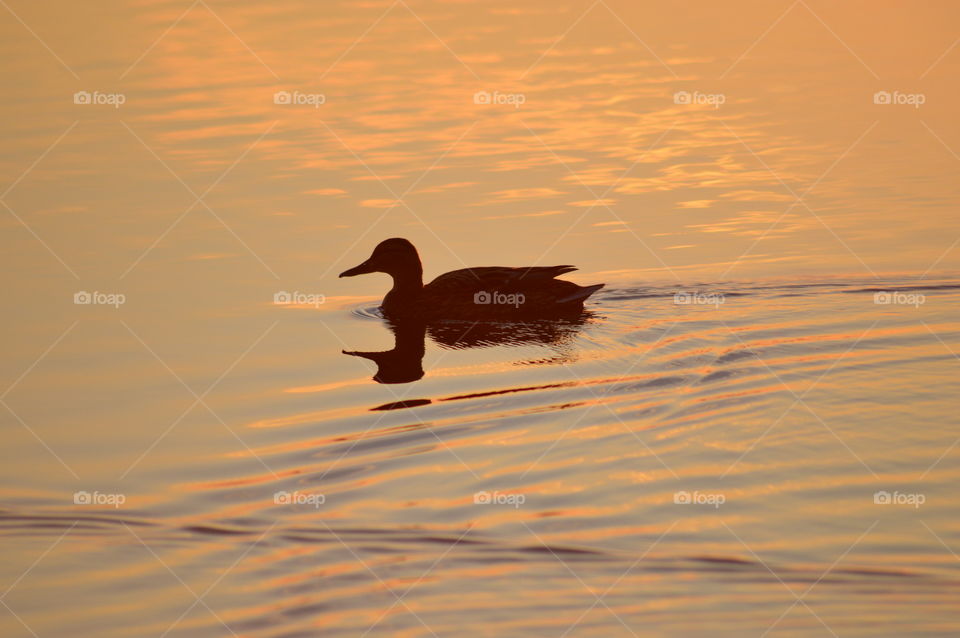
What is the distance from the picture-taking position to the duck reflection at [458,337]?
1068cm

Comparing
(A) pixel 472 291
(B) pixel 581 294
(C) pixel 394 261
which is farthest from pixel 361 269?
(B) pixel 581 294

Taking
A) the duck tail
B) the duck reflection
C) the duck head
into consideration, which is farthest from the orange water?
the duck head

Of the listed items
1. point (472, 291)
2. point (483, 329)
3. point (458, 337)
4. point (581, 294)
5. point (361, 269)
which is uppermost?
point (361, 269)

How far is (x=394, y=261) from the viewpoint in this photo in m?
12.8

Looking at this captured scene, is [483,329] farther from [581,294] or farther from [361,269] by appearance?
[361,269]

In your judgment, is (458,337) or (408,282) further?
(408,282)

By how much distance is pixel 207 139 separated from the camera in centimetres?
1653

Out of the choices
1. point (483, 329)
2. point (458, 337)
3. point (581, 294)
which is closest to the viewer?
point (458, 337)

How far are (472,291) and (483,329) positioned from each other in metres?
0.36

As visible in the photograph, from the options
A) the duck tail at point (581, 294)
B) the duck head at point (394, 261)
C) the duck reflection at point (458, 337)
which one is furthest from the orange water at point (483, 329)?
the duck head at point (394, 261)

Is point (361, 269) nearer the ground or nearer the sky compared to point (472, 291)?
nearer the sky

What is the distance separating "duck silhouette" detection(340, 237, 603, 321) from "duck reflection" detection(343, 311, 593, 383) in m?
0.11

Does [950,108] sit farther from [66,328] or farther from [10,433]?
[10,433]

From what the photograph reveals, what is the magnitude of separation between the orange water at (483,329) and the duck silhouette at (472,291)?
0.37 meters
